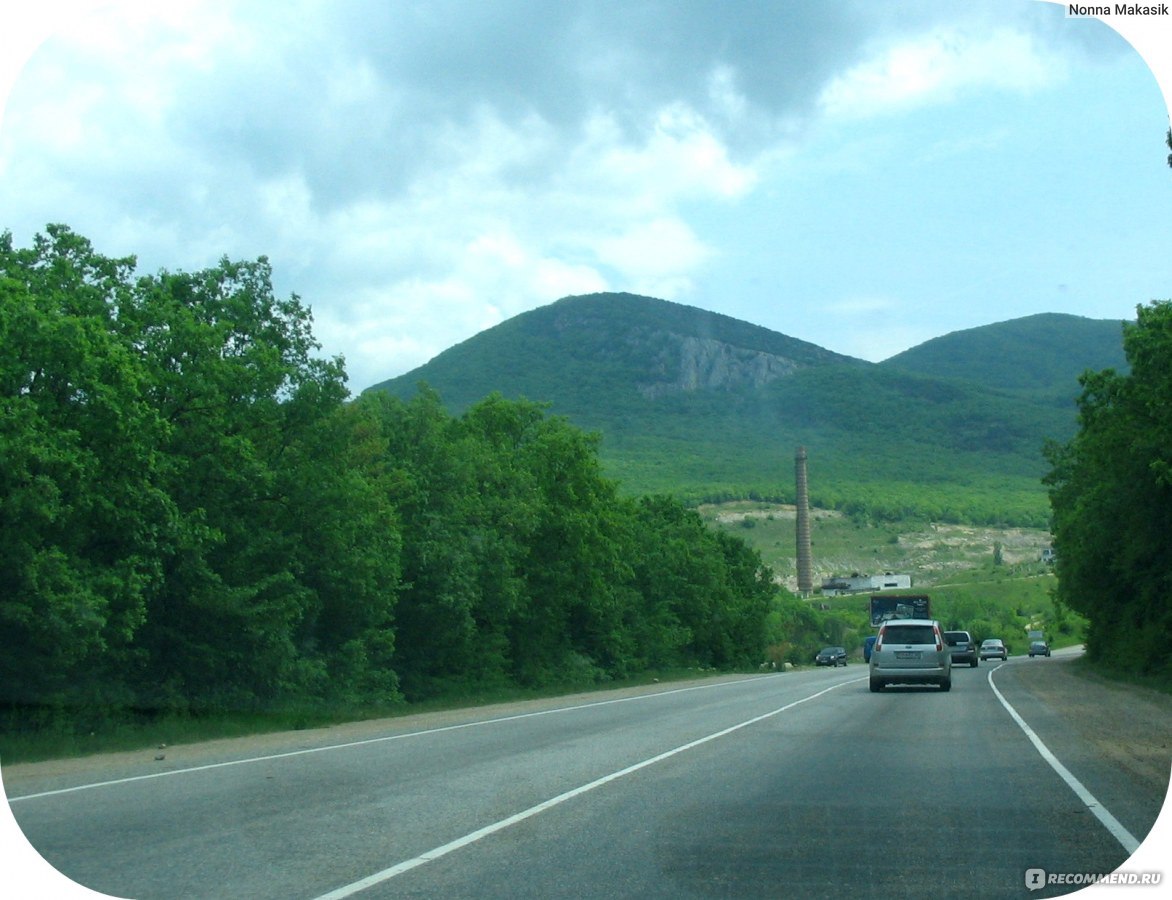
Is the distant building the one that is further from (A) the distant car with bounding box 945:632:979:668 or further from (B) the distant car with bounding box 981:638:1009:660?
(A) the distant car with bounding box 945:632:979:668

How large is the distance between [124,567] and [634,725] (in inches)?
371

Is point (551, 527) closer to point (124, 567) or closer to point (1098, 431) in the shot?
point (1098, 431)

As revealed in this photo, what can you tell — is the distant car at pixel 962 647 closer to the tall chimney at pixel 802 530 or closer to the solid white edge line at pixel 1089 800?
the solid white edge line at pixel 1089 800

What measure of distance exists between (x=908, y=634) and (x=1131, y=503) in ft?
38.7

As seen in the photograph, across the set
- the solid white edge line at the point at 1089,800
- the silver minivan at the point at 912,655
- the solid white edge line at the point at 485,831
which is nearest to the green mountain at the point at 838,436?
the silver minivan at the point at 912,655

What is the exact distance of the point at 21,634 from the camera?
20.4m

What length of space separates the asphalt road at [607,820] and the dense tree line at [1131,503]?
19.2 metres

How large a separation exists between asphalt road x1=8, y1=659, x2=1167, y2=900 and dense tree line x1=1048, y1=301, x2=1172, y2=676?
63.0 feet

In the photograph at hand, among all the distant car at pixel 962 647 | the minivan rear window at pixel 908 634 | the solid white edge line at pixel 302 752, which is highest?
the minivan rear window at pixel 908 634

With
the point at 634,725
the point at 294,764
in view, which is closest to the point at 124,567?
the point at 294,764

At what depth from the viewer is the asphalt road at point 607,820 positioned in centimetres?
837

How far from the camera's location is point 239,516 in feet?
95.2

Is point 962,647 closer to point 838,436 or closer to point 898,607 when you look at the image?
point 898,607

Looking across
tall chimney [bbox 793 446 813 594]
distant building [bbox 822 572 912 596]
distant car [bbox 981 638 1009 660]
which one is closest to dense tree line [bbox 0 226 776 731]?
distant car [bbox 981 638 1009 660]
